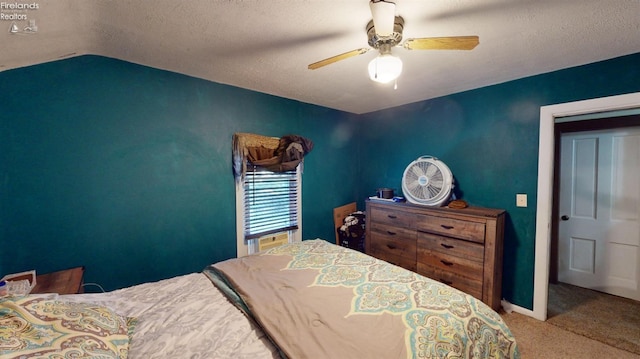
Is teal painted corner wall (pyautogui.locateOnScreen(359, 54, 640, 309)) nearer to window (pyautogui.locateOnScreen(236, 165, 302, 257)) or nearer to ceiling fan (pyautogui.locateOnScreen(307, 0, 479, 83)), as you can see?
ceiling fan (pyautogui.locateOnScreen(307, 0, 479, 83))

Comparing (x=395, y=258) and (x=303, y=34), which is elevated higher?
(x=303, y=34)

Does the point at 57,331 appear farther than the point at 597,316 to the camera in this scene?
No

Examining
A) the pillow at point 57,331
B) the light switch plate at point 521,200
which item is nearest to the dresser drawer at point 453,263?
the light switch plate at point 521,200

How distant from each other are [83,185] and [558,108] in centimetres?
388

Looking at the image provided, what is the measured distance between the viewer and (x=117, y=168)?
6.17 feet

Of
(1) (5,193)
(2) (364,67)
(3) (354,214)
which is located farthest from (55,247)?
(3) (354,214)

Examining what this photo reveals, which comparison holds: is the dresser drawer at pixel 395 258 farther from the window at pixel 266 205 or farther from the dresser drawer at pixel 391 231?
the window at pixel 266 205

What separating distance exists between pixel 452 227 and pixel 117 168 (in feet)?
9.74

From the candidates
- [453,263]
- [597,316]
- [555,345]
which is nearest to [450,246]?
[453,263]

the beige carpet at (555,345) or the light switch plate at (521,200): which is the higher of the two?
the light switch plate at (521,200)

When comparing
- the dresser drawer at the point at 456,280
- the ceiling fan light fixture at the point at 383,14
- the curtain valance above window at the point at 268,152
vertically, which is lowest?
the dresser drawer at the point at 456,280

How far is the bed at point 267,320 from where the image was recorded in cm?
87

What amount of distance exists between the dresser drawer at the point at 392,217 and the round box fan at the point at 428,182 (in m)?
0.19

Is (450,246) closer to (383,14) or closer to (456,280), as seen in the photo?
(456,280)
